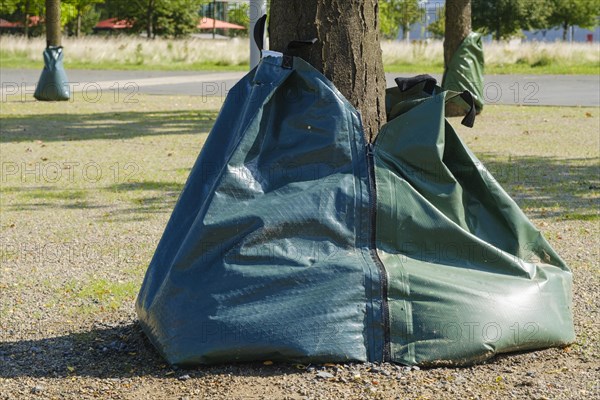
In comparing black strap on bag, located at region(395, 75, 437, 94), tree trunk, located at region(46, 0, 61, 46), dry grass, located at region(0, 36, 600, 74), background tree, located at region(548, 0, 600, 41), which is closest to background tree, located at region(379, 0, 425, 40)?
background tree, located at region(548, 0, 600, 41)

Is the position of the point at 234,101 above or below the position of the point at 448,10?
below

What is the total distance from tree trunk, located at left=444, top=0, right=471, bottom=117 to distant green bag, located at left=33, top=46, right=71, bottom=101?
7711mm

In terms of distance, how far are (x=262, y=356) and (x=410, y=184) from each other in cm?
101

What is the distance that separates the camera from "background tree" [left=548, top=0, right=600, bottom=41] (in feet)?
178

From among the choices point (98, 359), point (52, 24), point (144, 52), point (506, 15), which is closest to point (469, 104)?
point (98, 359)

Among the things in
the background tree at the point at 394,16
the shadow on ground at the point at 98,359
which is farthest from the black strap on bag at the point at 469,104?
the background tree at the point at 394,16

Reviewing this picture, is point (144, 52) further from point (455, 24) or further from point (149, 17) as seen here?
point (455, 24)

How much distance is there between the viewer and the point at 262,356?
12.4 ft

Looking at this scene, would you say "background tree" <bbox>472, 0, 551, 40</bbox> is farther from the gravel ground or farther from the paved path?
the gravel ground

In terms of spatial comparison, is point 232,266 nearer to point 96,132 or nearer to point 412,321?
point 412,321

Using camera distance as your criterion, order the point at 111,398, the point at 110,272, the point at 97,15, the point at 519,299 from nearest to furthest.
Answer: the point at 111,398
the point at 519,299
the point at 110,272
the point at 97,15

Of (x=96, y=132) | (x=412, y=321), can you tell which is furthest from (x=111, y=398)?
(x=96, y=132)

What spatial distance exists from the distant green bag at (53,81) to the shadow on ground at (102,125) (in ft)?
7.23

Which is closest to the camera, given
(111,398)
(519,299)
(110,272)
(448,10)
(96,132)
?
(111,398)
